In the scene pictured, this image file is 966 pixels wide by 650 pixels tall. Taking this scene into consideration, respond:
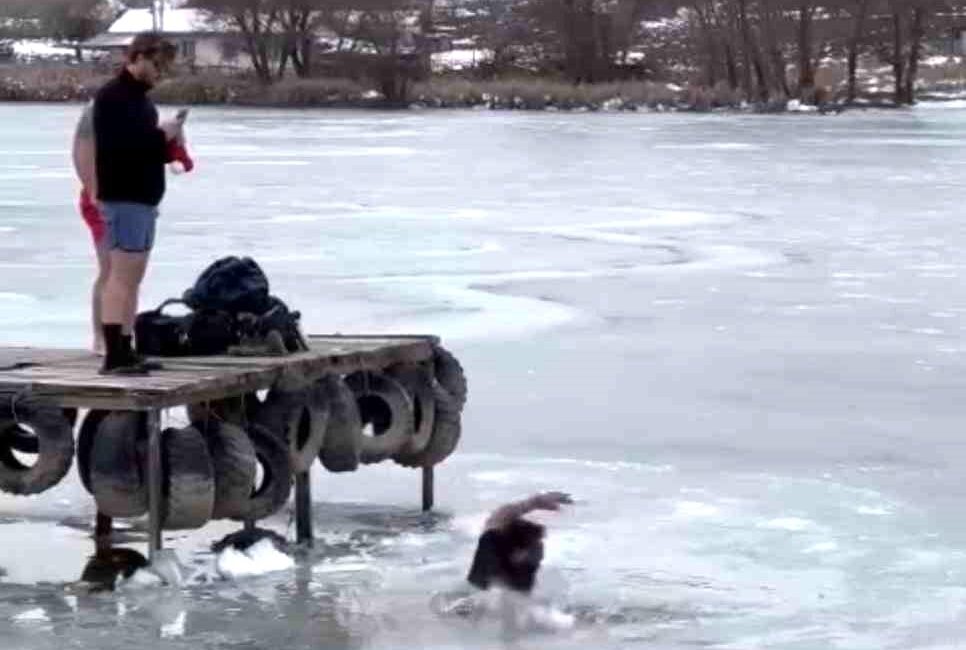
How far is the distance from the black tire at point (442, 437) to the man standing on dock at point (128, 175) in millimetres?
1554

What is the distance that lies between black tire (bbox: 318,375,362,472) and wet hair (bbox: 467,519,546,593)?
1272 mm

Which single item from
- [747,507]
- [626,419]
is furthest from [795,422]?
[747,507]

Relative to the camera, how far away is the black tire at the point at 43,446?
8.73 metres

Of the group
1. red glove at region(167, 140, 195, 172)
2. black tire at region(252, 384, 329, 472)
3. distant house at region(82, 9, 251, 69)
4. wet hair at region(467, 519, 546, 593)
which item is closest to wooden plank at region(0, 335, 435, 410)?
black tire at region(252, 384, 329, 472)

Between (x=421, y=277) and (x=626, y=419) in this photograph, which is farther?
(x=421, y=277)

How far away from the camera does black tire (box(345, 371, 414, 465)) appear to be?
9914mm

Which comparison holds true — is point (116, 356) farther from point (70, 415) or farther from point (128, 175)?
point (128, 175)

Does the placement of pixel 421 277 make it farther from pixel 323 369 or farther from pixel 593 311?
pixel 323 369

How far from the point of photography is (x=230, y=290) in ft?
31.1

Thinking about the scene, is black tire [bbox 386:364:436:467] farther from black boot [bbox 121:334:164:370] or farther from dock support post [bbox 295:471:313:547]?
black boot [bbox 121:334:164:370]

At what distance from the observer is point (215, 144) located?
47000 mm

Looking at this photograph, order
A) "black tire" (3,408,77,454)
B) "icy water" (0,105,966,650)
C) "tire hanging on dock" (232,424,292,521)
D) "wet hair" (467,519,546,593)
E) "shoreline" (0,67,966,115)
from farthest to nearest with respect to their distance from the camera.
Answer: "shoreline" (0,67,966,115) < "black tire" (3,408,77,454) < "tire hanging on dock" (232,424,292,521) < "wet hair" (467,519,546,593) < "icy water" (0,105,966,650)

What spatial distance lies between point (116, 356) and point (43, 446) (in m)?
0.43

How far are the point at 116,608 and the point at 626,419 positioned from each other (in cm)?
457
